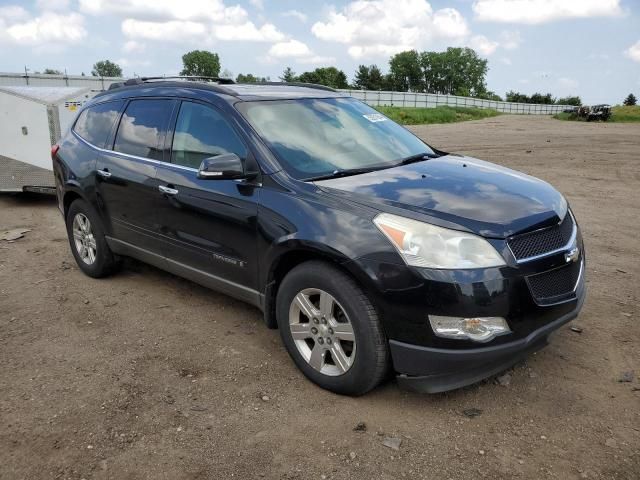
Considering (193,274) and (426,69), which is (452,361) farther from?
(426,69)

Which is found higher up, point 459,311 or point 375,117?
point 375,117

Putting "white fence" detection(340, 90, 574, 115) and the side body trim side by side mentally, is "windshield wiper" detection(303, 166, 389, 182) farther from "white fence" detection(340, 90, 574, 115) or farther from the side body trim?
"white fence" detection(340, 90, 574, 115)

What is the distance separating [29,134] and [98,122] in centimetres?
429

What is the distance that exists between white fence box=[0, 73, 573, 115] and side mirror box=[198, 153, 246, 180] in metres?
14.7

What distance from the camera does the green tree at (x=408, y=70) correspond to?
124 metres

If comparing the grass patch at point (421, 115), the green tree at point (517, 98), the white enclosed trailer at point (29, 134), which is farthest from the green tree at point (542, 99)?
the white enclosed trailer at point (29, 134)

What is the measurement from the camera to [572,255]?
3.24 meters

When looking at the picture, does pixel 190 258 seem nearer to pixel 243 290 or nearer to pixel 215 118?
pixel 243 290

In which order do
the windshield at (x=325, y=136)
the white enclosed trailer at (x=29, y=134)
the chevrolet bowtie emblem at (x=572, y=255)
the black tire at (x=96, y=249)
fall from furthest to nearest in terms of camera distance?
the white enclosed trailer at (x=29, y=134) < the black tire at (x=96, y=249) < the windshield at (x=325, y=136) < the chevrolet bowtie emblem at (x=572, y=255)

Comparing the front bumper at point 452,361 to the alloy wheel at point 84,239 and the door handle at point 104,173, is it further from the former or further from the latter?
the alloy wheel at point 84,239

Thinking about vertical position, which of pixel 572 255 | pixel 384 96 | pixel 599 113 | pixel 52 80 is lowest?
pixel 572 255

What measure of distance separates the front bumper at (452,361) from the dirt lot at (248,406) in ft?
0.79

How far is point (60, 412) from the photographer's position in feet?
10.6

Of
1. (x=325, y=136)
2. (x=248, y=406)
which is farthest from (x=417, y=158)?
(x=248, y=406)
